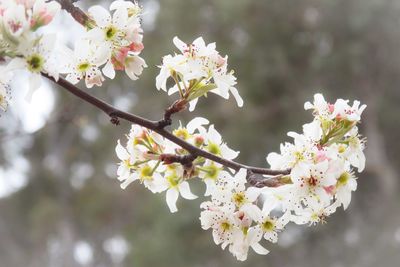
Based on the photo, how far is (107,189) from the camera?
1002 cm

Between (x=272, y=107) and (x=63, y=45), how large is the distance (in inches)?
328

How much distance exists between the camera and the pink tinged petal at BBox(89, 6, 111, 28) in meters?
0.94

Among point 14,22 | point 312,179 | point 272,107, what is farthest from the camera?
point 272,107

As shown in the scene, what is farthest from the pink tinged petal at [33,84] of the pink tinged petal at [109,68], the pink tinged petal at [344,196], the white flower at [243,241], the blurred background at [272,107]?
the blurred background at [272,107]

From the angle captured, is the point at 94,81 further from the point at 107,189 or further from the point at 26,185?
the point at 26,185

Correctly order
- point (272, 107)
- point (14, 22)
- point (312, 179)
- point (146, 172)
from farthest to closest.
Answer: point (272, 107), point (146, 172), point (312, 179), point (14, 22)

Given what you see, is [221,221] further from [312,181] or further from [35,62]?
[35,62]

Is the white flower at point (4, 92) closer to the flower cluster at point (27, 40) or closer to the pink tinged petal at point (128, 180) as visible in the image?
the flower cluster at point (27, 40)

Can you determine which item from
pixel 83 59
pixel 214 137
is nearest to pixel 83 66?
pixel 83 59

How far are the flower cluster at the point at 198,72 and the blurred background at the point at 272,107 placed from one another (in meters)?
6.72

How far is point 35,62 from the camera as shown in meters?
0.78

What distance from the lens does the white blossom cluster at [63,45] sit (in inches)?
30.4

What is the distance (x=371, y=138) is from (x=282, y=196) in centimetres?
809

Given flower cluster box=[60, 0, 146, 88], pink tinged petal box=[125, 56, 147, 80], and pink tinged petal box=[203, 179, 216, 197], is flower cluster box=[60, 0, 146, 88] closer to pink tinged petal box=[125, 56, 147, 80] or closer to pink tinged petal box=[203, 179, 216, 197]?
pink tinged petal box=[125, 56, 147, 80]
